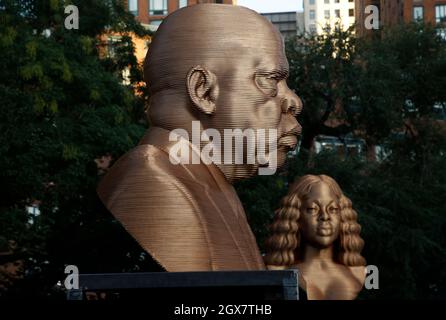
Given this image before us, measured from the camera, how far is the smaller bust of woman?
10.7m

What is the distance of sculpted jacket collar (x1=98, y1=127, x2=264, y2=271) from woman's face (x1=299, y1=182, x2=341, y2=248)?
206 centimetres

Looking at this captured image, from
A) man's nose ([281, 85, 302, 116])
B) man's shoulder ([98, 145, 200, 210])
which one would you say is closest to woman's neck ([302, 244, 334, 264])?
man's nose ([281, 85, 302, 116])

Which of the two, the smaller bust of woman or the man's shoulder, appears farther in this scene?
the smaller bust of woman

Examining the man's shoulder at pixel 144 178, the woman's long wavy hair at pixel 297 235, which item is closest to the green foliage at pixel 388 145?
the woman's long wavy hair at pixel 297 235

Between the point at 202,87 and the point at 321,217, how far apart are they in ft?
8.30

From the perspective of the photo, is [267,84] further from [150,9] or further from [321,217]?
[150,9]

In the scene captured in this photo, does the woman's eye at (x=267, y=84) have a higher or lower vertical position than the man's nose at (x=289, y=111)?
higher

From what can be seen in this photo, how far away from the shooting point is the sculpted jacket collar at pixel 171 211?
8.20 m

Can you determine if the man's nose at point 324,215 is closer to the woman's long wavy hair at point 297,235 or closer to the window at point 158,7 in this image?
the woman's long wavy hair at point 297,235

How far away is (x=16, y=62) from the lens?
1800 centimetres

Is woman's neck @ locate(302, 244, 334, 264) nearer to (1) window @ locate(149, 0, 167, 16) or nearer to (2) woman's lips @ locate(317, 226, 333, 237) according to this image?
(2) woman's lips @ locate(317, 226, 333, 237)

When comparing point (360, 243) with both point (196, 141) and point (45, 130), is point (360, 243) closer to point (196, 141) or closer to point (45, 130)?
point (196, 141)

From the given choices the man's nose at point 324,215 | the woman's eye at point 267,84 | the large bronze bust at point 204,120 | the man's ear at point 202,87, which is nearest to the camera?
the large bronze bust at point 204,120

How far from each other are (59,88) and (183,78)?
9994mm
